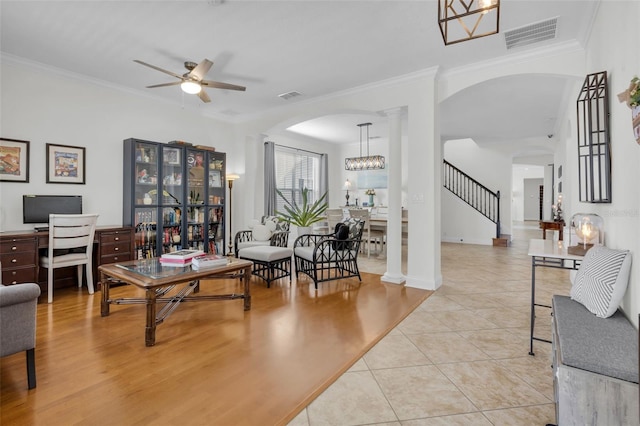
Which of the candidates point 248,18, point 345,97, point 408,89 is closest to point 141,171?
point 248,18

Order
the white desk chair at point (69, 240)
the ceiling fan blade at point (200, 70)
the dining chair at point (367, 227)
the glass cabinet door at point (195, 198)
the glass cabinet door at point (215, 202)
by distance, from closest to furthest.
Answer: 1. the ceiling fan blade at point (200, 70)
2. the white desk chair at point (69, 240)
3. the glass cabinet door at point (195, 198)
4. the glass cabinet door at point (215, 202)
5. the dining chair at point (367, 227)

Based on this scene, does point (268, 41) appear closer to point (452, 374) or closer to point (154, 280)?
point (154, 280)

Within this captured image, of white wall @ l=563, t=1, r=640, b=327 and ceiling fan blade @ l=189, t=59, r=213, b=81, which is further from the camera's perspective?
ceiling fan blade @ l=189, t=59, r=213, b=81

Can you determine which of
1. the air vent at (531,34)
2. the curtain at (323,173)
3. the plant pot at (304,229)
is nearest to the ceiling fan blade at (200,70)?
the air vent at (531,34)

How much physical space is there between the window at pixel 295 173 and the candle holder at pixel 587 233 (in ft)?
20.5

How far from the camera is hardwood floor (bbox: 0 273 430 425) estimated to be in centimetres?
170

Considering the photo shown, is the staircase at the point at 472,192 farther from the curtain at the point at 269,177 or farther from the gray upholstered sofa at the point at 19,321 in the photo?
the gray upholstered sofa at the point at 19,321

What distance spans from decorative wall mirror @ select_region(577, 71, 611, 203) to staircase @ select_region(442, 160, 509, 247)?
5.89 metres

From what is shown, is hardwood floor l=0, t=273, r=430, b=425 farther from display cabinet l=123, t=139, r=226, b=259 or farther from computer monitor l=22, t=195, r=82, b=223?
display cabinet l=123, t=139, r=226, b=259

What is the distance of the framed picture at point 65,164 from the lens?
404 centimetres

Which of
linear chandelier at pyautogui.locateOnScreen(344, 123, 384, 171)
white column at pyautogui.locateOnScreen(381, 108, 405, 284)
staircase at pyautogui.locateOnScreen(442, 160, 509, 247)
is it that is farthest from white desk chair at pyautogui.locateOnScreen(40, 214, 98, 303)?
staircase at pyautogui.locateOnScreen(442, 160, 509, 247)

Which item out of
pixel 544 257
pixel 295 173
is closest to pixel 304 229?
pixel 295 173

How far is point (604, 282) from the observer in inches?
68.4

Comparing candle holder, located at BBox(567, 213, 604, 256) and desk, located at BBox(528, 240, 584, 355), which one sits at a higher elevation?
candle holder, located at BBox(567, 213, 604, 256)
